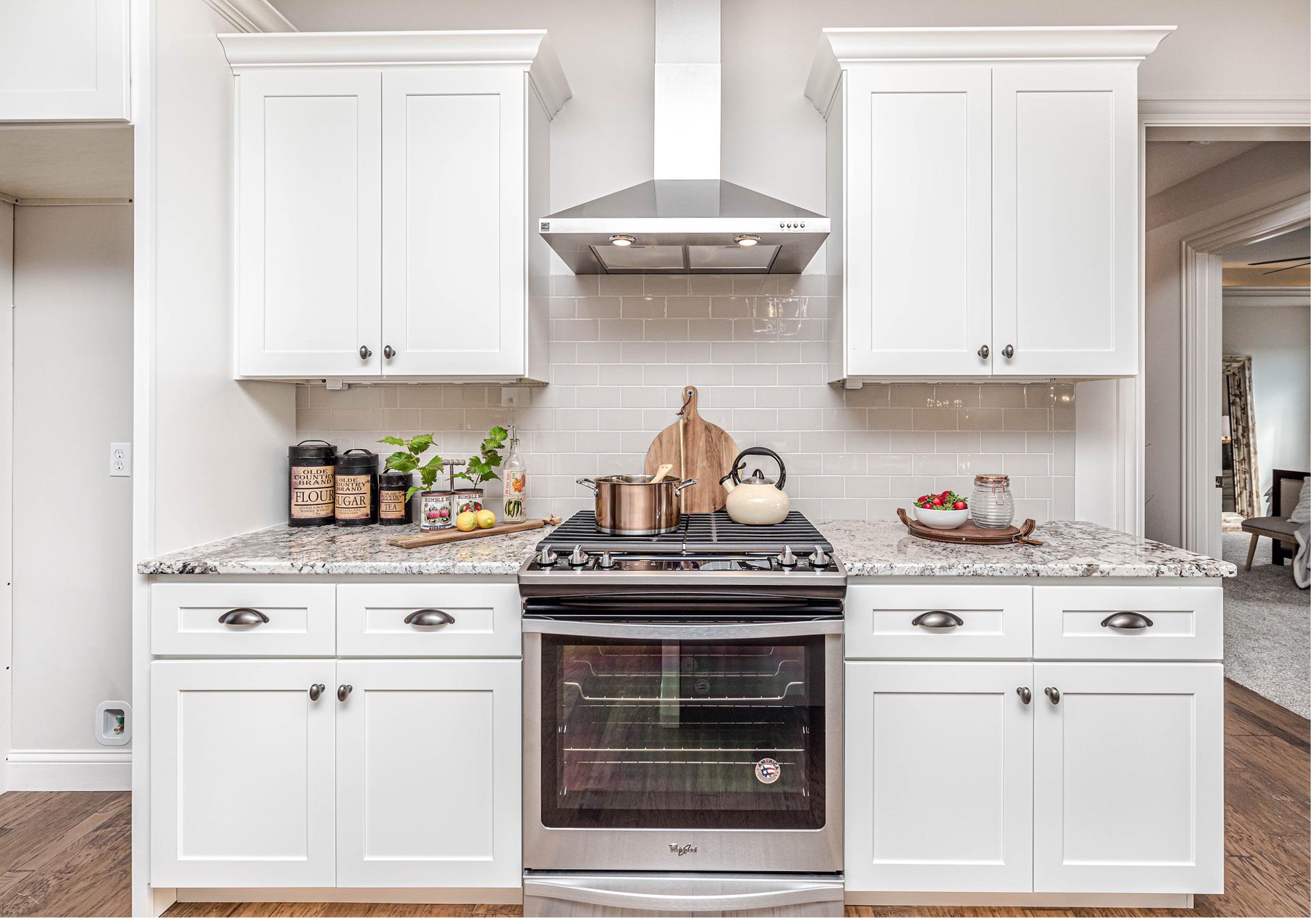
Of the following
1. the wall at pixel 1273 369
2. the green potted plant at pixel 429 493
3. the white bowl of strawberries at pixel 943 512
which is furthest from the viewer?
the wall at pixel 1273 369

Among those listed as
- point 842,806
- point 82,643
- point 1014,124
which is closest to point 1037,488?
point 1014,124

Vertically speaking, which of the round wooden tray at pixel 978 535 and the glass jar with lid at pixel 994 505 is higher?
the glass jar with lid at pixel 994 505

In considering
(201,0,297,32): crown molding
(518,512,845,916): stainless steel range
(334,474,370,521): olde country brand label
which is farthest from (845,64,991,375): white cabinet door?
(201,0,297,32): crown molding

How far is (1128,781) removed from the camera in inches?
67.1

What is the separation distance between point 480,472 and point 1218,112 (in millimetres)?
2822

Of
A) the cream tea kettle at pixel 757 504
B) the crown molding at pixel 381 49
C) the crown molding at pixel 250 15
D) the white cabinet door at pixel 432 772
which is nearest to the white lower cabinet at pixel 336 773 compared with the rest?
→ the white cabinet door at pixel 432 772

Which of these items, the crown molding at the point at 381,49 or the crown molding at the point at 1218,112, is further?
the crown molding at the point at 1218,112

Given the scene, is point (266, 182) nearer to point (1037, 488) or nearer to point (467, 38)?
point (467, 38)

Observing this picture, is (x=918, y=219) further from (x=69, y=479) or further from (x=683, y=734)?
(x=69, y=479)

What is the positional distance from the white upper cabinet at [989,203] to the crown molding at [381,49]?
0.91 m

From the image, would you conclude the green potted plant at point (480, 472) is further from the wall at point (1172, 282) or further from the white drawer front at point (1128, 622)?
the wall at point (1172, 282)

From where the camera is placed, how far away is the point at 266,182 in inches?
82.6

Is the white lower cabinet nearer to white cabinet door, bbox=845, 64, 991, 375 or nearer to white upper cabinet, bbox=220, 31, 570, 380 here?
white upper cabinet, bbox=220, 31, 570, 380

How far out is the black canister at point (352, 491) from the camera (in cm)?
229
